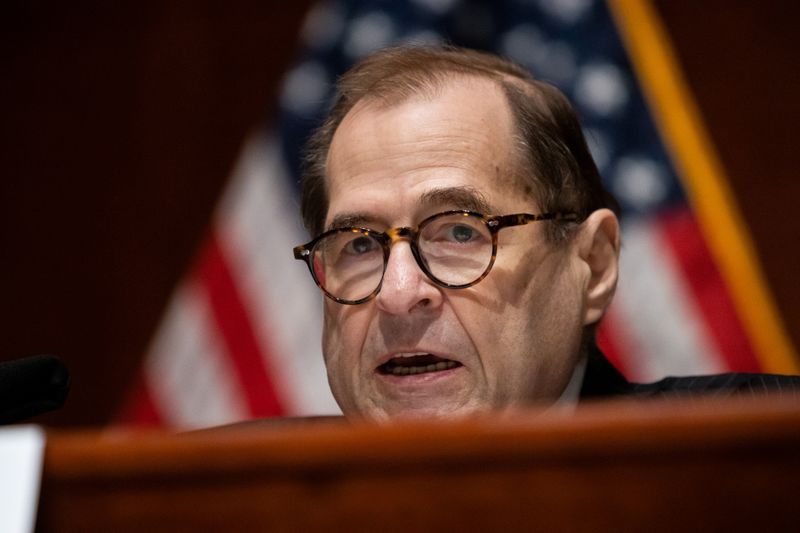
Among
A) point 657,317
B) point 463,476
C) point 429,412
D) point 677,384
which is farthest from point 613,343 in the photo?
point 463,476

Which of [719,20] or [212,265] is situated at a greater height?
[719,20]

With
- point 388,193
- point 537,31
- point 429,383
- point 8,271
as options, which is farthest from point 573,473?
point 8,271

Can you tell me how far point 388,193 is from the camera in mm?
1398

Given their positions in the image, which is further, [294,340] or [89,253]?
[89,253]

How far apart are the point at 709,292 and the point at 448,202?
128cm

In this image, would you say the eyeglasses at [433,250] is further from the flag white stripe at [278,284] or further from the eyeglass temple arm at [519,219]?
the flag white stripe at [278,284]

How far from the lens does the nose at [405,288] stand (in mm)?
1312

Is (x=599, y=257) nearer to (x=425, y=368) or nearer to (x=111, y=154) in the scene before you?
(x=425, y=368)

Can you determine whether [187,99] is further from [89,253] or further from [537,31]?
[537,31]

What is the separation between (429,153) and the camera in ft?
4.61

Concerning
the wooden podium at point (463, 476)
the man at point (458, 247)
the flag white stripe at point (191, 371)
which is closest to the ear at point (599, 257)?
the man at point (458, 247)

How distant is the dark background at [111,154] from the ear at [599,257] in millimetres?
1587

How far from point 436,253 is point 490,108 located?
0.94 ft

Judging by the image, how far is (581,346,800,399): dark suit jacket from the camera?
4.68 ft
